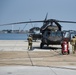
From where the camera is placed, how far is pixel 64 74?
10344 mm

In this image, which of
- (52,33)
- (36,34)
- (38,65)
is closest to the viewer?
(38,65)

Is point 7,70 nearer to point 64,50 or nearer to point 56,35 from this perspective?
point 64,50

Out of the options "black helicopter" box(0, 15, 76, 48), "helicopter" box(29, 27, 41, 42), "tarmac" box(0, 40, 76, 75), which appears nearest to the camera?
"tarmac" box(0, 40, 76, 75)

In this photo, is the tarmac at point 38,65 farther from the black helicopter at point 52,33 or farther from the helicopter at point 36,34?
the helicopter at point 36,34

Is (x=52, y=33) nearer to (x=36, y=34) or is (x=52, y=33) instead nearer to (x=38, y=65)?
(x=36, y=34)

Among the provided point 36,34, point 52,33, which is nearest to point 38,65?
point 52,33

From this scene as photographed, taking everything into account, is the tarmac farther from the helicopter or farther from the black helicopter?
the helicopter

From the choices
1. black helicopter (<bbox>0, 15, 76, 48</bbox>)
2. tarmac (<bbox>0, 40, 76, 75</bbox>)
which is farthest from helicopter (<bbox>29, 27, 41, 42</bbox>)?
tarmac (<bbox>0, 40, 76, 75</bbox>)

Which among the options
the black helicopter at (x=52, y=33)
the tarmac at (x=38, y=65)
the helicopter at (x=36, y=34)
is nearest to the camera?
the tarmac at (x=38, y=65)

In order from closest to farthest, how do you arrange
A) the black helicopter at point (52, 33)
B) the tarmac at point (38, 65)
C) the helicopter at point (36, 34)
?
1. the tarmac at point (38, 65)
2. the black helicopter at point (52, 33)
3. the helicopter at point (36, 34)

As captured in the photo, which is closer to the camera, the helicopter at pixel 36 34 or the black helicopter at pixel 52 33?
the black helicopter at pixel 52 33

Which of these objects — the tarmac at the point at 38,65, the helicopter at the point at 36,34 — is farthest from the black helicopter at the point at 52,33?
the tarmac at the point at 38,65

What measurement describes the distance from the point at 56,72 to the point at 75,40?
35.0 feet

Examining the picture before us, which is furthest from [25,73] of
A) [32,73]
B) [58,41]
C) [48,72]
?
[58,41]
